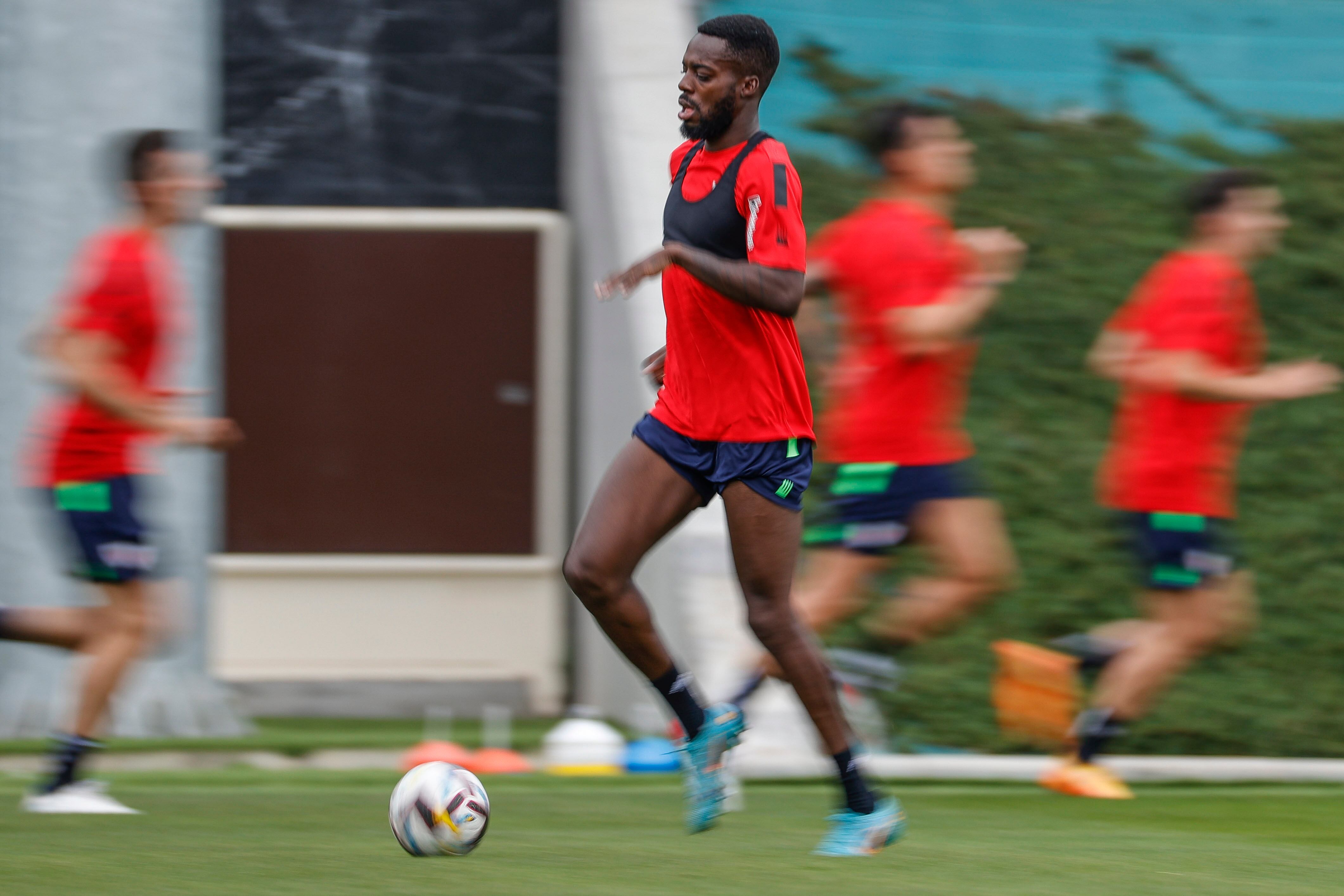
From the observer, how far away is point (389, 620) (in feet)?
33.9

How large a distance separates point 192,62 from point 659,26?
2752 mm

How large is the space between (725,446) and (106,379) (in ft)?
6.79

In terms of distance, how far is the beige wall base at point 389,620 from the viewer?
403 inches

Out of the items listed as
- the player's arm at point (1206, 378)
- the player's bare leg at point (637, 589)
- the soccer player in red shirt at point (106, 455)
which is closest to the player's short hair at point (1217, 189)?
the player's arm at point (1206, 378)

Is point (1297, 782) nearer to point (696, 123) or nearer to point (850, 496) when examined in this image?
point (850, 496)

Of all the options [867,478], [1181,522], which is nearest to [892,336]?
[867,478]

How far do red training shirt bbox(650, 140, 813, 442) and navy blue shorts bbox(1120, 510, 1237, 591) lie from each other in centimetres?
212

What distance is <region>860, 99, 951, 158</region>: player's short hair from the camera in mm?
6637

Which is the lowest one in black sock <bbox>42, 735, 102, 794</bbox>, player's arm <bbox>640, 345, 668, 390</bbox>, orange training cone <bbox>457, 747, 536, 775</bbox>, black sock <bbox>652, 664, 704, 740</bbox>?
orange training cone <bbox>457, 747, 536, 775</bbox>

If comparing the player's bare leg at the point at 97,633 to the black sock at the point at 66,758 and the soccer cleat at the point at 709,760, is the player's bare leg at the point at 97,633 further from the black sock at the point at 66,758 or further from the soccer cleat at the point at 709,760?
the soccer cleat at the point at 709,760

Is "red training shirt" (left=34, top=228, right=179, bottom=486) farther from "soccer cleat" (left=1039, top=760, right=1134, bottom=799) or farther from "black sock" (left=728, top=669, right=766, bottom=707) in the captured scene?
"soccer cleat" (left=1039, top=760, right=1134, bottom=799)

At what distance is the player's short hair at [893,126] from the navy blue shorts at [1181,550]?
1.54 meters

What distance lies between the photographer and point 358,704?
33.1 feet

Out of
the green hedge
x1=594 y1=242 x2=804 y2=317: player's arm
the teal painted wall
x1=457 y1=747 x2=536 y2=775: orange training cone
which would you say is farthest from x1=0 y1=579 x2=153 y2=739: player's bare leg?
the teal painted wall
